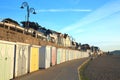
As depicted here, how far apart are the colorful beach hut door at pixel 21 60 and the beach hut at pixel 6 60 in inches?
48.2

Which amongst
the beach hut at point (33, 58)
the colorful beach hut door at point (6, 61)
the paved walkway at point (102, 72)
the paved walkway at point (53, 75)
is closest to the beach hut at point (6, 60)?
the colorful beach hut door at point (6, 61)

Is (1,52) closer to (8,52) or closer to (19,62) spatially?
(8,52)

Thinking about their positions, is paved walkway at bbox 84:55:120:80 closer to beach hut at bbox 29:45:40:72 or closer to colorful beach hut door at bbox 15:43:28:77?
beach hut at bbox 29:45:40:72

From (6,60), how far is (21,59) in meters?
4.15

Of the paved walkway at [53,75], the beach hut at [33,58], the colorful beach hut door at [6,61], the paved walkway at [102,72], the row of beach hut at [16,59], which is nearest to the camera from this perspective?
the colorful beach hut door at [6,61]

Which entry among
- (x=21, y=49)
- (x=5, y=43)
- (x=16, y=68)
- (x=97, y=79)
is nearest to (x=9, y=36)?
(x=21, y=49)

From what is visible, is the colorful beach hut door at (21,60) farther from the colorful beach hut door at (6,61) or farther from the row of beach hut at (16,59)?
the colorful beach hut door at (6,61)

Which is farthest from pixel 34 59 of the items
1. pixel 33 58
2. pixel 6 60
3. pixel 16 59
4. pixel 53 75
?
pixel 6 60

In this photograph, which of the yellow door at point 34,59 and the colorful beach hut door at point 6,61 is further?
the yellow door at point 34,59

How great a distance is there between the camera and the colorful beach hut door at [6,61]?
17266 mm

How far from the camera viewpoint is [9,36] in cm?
2303

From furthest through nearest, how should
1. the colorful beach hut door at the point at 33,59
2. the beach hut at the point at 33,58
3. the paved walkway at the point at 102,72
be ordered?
the colorful beach hut door at the point at 33,59, the beach hut at the point at 33,58, the paved walkway at the point at 102,72

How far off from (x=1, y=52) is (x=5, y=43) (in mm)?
783

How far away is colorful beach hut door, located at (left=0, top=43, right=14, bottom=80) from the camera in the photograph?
56.6ft
